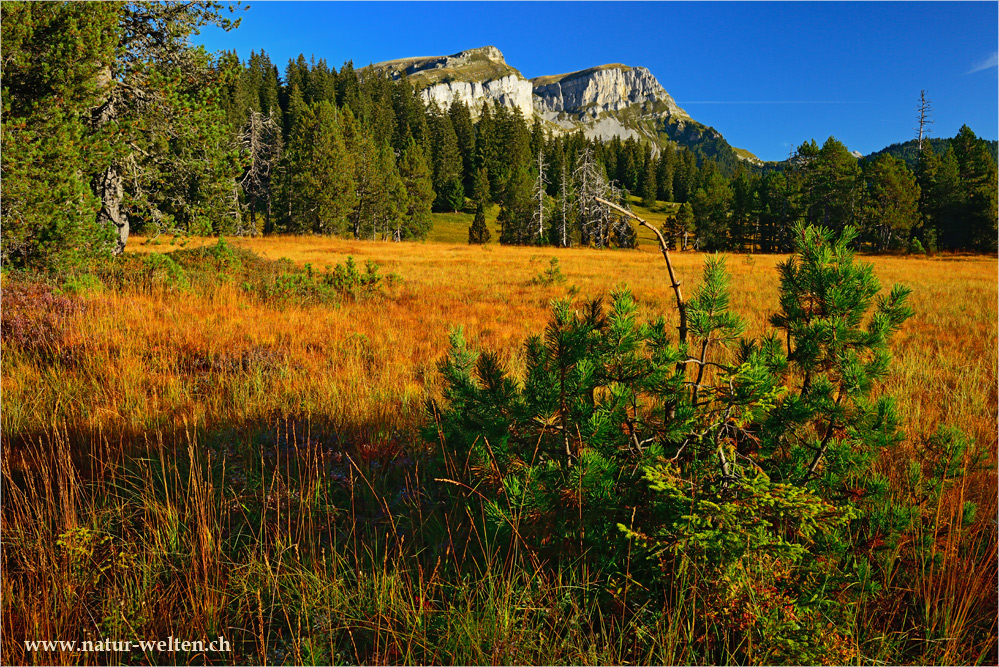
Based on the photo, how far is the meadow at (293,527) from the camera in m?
1.79

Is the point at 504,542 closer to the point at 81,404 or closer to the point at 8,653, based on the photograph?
the point at 8,653

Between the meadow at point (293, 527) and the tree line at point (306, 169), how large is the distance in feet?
4.76

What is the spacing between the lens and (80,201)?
7.40 m

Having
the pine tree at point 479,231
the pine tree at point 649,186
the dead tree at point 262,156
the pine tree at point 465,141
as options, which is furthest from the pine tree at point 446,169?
the pine tree at point 649,186

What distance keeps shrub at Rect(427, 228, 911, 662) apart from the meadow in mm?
138

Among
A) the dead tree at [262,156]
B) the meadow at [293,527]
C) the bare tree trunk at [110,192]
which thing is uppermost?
the dead tree at [262,156]

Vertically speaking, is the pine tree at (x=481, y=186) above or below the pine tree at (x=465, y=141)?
below

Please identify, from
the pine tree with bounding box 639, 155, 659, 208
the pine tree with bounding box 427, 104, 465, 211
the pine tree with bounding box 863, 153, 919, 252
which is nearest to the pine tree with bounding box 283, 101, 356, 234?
the pine tree with bounding box 427, 104, 465, 211

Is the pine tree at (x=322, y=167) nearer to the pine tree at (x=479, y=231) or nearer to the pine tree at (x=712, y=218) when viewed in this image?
the pine tree at (x=479, y=231)

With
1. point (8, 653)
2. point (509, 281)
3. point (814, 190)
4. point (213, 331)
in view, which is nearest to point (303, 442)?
point (8, 653)

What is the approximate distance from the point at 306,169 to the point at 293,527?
43.5m

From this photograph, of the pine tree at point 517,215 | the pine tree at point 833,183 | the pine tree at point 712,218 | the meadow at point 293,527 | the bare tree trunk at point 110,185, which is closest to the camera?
the meadow at point 293,527

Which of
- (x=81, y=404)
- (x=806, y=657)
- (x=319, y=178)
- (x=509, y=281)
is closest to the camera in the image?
(x=806, y=657)

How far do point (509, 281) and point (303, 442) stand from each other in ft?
41.2
